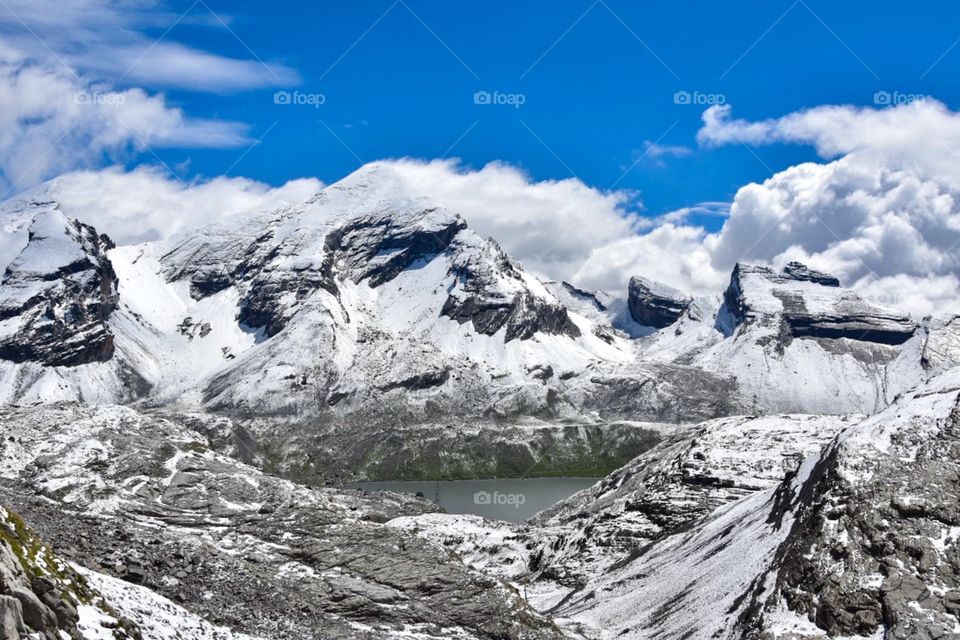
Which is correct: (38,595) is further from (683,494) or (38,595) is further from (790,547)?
(683,494)

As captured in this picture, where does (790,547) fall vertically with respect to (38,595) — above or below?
above

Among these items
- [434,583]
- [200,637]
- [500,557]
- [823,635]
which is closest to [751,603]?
[823,635]

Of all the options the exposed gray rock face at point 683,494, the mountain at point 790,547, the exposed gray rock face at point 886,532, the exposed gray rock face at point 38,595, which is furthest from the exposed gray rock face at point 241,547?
the exposed gray rock face at point 683,494

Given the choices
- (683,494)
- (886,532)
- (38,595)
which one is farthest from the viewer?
(683,494)

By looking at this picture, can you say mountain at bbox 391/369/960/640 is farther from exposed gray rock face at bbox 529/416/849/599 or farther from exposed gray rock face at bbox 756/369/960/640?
exposed gray rock face at bbox 529/416/849/599

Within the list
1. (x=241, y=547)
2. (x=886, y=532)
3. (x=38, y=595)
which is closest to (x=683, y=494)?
(x=886, y=532)

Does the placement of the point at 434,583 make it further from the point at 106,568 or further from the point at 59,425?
the point at 59,425

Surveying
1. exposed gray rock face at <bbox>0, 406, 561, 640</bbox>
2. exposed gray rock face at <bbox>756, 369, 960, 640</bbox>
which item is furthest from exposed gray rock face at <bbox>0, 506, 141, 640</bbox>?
exposed gray rock face at <bbox>756, 369, 960, 640</bbox>

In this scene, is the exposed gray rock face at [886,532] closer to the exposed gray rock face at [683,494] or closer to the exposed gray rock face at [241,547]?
the exposed gray rock face at [241,547]
